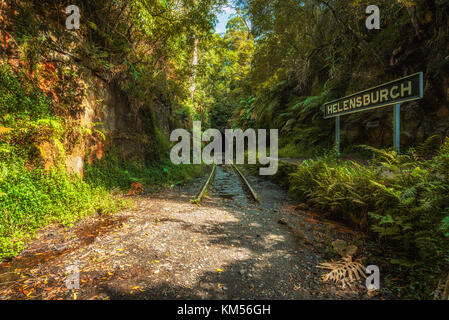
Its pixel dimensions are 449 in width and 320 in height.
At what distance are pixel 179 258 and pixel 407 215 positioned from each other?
345 centimetres

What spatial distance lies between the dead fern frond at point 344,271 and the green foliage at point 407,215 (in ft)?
1.24

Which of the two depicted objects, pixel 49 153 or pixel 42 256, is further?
pixel 49 153

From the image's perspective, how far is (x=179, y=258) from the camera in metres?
2.71

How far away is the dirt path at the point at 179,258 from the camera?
2.10m

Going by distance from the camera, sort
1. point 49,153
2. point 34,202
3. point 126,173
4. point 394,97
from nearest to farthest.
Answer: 1. point 34,202
2. point 49,153
3. point 394,97
4. point 126,173

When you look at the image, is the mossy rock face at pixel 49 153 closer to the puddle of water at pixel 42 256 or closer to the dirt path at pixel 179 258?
the dirt path at pixel 179 258

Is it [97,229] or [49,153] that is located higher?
[49,153]

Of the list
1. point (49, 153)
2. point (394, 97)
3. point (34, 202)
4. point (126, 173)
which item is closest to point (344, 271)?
point (394, 97)

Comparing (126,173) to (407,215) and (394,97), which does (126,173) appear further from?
(394,97)

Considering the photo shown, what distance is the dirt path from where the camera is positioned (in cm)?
210

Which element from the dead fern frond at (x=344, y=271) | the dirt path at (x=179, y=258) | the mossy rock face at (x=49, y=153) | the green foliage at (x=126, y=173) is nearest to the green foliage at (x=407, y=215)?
the dead fern frond at (x=344, y=271)

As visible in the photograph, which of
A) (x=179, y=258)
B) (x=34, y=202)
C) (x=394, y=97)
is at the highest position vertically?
(x=394, y=97)

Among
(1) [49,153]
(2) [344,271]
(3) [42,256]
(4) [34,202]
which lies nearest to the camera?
(2) [344,271]

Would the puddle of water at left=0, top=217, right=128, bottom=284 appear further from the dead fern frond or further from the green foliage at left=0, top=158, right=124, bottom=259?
the dead fern frond
